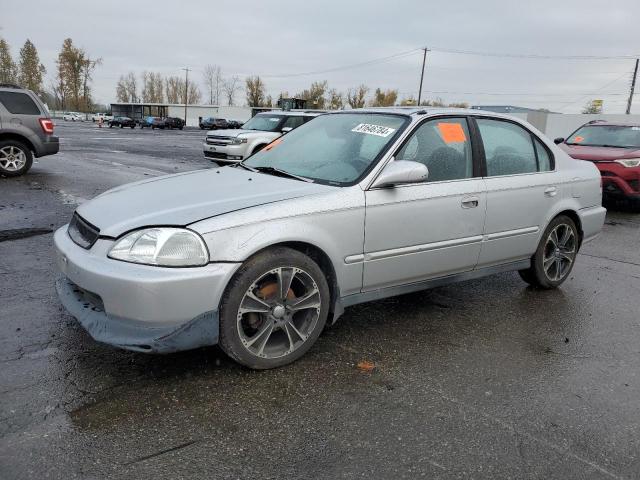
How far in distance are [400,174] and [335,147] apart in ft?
2.50

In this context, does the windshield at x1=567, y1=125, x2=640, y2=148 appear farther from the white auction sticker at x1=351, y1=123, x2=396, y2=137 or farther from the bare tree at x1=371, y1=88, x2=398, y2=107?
the bare tree at x1=371, y1=88, x2=398, y2=107

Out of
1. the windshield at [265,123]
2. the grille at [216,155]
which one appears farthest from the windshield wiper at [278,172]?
the windshield at [265,123]

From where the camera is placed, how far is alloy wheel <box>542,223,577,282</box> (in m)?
4.93

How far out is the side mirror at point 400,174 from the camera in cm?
349

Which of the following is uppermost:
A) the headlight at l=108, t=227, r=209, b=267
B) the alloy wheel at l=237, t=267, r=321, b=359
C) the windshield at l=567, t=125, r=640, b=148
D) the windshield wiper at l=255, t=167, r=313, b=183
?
the windshield at l=567, t=125, r=640, b=148

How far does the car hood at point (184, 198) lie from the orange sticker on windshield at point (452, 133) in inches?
47.7

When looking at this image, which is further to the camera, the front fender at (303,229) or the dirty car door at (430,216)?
the dirty car door at (430,216)

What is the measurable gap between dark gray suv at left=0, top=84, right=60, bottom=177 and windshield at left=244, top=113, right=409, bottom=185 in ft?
27.0

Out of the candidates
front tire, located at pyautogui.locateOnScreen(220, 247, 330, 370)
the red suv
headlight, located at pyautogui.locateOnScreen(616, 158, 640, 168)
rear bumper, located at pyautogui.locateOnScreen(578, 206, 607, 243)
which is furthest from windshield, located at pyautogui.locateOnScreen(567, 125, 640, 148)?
front tire, located at pyautogui.locateOnScreen(220, 247, 330, 370)

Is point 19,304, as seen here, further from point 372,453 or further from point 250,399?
point 372,453

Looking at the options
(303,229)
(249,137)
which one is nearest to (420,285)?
(303,229)

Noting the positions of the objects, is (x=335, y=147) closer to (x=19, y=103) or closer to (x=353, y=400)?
(x=353, y=400)

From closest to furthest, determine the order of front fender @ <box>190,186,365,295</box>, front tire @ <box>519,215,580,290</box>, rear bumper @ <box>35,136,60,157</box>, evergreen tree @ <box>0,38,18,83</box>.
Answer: front fender @ <box>190,186,365,295</box>
front tire @ <box>519,215,580,290</box>
rear bumper @ <box>35,136,60,157</box>
evergreen tree @ <box>0,38,18,83</box>

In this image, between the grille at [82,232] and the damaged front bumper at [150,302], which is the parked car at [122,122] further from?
the damaged front bumper at [150,302]
